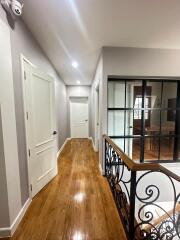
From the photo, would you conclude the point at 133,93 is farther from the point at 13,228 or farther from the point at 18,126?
the point at 13,228

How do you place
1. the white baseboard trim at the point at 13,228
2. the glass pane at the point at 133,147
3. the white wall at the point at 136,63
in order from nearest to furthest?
the white baseboard trim at the point at 13,228
the white wall at the point at 136,63
the glass pane at the point at 133,147

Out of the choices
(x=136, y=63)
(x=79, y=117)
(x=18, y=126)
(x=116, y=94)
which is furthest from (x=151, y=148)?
(x=79, y=117)

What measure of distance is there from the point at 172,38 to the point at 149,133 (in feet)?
6.48

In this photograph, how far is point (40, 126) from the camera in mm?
2393

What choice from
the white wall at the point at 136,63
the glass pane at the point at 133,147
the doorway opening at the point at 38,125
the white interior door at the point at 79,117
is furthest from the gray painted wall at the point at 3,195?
the white interior door at the point at 79,117

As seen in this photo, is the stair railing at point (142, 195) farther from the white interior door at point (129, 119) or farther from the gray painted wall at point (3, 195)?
the gray painted wall at point (3, 195)

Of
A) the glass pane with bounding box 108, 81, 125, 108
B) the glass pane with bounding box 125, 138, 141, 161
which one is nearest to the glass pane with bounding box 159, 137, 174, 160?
the glass pane with bounding box 125, 138, 141, 161

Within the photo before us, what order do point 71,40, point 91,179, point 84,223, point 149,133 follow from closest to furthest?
point 84,223
point 71,40
point 91,179
point 149,133

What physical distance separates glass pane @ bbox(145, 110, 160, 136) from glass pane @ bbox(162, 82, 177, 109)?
295 mm

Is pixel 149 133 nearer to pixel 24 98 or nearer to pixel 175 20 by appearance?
pixel 175 20

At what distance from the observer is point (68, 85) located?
6320 mm

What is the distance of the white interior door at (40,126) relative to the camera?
2072 mm

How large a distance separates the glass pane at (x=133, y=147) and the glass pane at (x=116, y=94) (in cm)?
85

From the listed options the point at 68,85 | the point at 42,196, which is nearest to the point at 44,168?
the point at 42,196
